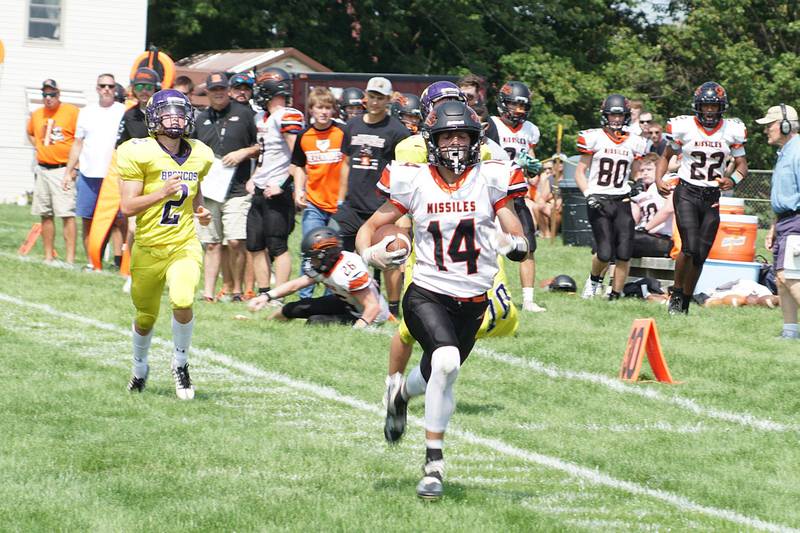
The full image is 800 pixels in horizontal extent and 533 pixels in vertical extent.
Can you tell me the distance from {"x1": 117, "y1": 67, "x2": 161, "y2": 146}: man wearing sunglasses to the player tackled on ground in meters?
4.66

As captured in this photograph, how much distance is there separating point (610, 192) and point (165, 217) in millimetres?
6548

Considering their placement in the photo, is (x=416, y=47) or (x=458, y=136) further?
(x=416, y=47)

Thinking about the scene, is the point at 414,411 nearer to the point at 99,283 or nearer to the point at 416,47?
the point at 99,283

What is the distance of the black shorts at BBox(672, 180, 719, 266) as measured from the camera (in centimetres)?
1238

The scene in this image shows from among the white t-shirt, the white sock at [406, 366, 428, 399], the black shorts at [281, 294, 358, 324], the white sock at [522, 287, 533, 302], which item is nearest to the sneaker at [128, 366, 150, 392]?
the white sock at [406, 366, 428, 399]

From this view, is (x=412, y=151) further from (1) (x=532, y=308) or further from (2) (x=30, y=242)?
(2) (x=30, y=242)

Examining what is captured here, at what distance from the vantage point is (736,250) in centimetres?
1433

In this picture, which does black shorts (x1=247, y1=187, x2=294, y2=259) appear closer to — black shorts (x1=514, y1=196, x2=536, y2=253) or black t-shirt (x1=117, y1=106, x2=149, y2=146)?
black t-shirt (x1=117, y1=106, x2=149, y2=146)

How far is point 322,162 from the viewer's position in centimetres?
1205

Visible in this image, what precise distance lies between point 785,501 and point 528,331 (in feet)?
17.2

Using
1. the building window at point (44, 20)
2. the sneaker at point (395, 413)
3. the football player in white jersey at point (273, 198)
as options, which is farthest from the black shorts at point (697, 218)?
the building window at point (44, 20)

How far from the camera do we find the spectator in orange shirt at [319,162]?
12047mm

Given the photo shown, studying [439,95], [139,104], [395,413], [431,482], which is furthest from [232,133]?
[431,482]

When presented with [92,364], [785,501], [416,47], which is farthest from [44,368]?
[416,47]
